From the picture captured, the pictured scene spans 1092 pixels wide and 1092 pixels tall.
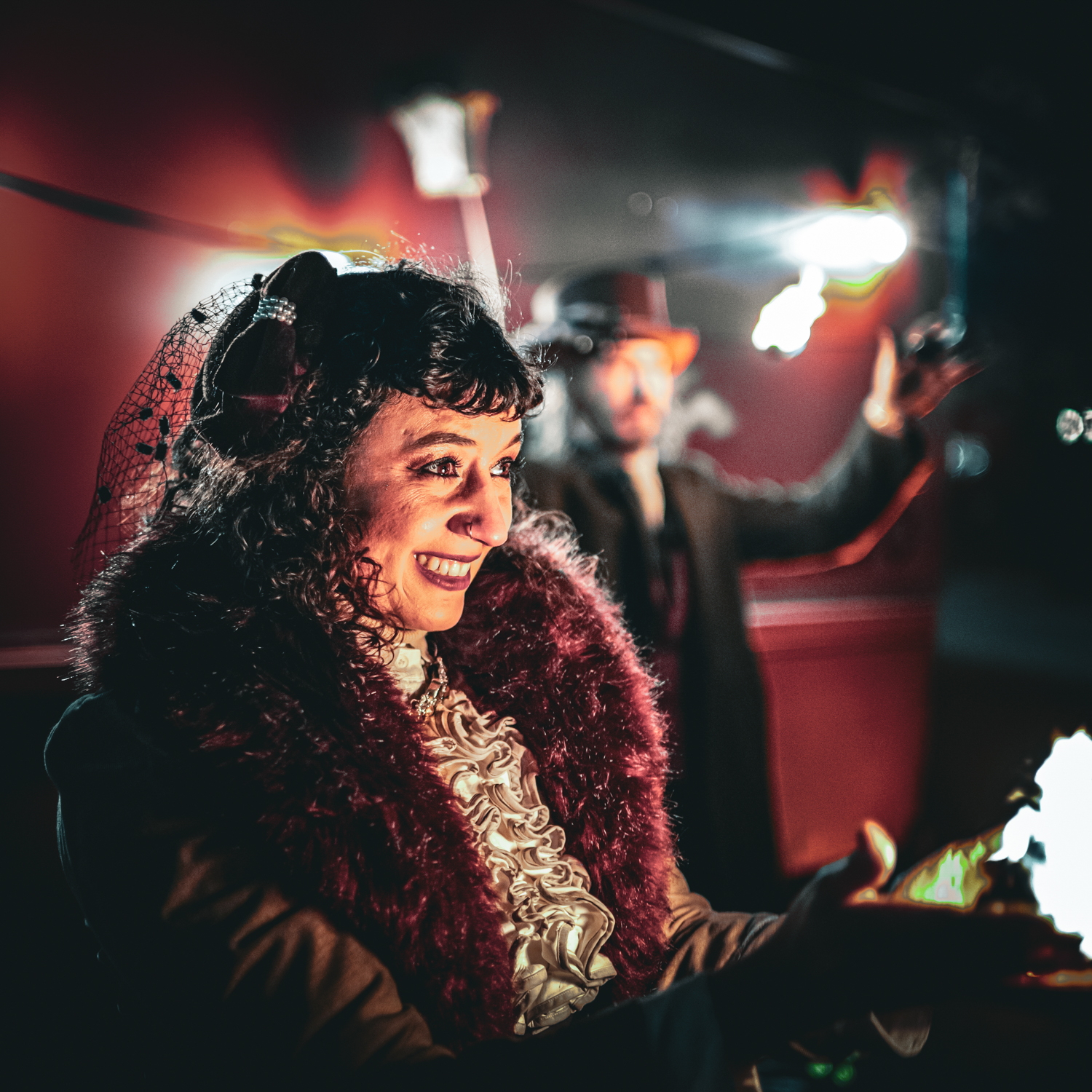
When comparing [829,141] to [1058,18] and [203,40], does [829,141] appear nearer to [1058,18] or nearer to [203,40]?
[1058,18]

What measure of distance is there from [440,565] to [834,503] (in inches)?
57.0

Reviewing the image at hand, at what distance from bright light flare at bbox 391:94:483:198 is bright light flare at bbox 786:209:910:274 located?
102cm

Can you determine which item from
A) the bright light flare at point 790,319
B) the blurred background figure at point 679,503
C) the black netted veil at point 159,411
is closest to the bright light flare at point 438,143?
the blurred background figure at point 679,503

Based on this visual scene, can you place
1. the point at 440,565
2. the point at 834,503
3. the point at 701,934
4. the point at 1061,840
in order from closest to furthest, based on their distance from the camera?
the point at 1061,840 < the point at 440,565 < the point at 701,934 < the point at 834,503

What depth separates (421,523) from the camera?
2.34 feet

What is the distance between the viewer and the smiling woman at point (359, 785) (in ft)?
1.89

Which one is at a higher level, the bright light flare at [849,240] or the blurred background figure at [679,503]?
the bright light flare at [849,240]

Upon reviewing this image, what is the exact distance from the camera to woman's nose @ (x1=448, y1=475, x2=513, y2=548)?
73 cm

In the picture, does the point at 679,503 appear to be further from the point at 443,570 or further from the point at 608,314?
the point at 443,570

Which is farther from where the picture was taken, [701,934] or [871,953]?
[701,934]

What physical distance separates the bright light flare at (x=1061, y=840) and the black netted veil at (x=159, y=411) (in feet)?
Result: 2.79

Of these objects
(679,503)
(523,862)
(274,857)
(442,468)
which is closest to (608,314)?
(679,503)

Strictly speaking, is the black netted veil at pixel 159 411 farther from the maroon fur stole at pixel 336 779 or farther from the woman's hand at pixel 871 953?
the woman's hand at pixel 871 953

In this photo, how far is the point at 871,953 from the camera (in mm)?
530
